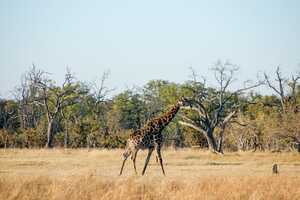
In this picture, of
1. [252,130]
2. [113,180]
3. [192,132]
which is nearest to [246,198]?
[113,180]

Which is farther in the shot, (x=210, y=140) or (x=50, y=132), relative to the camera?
(x=50, y=132)

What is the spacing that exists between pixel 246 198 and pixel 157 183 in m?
2.75

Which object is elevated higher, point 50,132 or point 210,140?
point 50,132

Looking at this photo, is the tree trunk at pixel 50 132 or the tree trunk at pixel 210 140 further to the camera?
the tree trunk at pixel 50 132

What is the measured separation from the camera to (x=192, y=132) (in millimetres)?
54062

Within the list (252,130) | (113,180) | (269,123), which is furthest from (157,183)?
(252,130)

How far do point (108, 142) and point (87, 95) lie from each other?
16247 mm

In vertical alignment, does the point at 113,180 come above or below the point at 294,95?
below

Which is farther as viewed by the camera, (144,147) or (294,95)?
(294,95)

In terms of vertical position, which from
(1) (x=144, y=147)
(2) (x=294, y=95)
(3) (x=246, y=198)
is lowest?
(3) (x=246, y=198)

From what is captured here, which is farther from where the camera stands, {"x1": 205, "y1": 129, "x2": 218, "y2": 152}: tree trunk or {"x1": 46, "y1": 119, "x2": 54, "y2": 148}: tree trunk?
{"x1": 46, "y1": 119, "x2": 54, "y2": 148}: tree trunk

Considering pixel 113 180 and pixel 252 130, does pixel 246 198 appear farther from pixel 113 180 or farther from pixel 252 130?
pixel 252 130

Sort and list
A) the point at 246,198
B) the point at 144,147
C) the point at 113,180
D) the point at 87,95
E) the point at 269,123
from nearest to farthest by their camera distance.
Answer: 1. the point at 246,198
2. the point at 113,180
3. the point at 144,147
4. the point at 269,123
5. the point at 87,95

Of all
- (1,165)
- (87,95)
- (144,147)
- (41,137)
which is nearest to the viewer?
(144,147)
